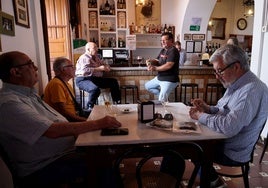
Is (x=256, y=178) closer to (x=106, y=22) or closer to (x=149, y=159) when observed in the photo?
(x=149, y=159)

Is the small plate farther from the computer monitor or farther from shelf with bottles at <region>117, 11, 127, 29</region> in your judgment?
shelf with bottles at <region>117, 11, 127, 29</region>

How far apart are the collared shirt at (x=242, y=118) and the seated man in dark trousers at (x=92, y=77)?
2715 millimetres

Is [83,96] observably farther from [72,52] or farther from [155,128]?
[155,128]

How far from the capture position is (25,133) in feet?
4.36

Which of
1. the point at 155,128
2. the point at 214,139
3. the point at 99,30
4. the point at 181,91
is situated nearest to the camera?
the point at 214,139

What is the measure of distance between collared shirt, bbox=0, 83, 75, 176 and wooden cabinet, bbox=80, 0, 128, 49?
219 inches

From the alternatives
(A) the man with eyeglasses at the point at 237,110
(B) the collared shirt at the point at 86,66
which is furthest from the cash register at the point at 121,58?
(A) the man with eyeglasses at the point at 237,110

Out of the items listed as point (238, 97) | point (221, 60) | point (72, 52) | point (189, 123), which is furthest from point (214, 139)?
point (72, 52)

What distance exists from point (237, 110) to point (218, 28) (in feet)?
27.7

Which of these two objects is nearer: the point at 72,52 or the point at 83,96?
the point at 83,96

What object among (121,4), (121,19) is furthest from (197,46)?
(121,4)

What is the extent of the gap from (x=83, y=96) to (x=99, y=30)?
3157 mm

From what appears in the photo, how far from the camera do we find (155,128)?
Result: 1550mm

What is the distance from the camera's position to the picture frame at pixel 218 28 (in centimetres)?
895
